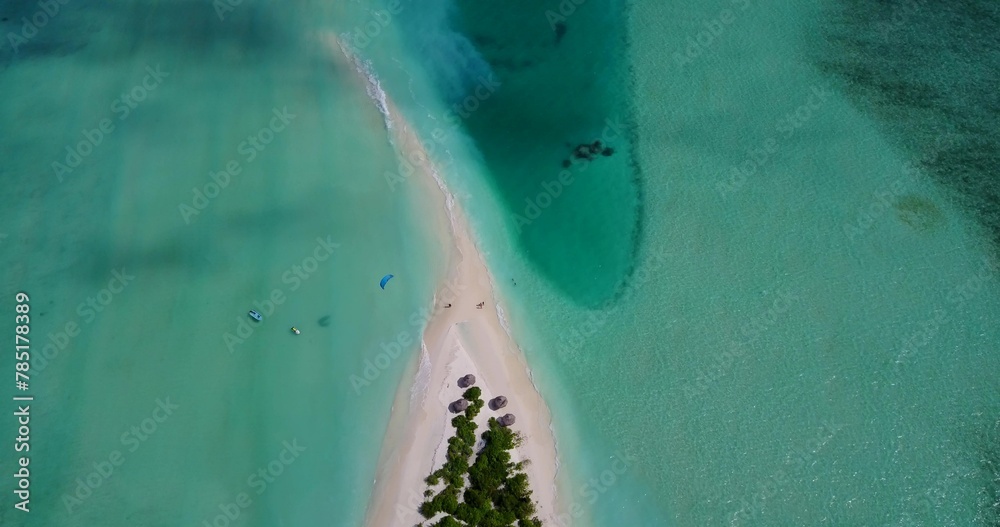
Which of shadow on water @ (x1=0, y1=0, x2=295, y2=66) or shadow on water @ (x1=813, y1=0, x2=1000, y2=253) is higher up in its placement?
shadow on water @ (x1=0, y1=0, x2=295, y2=66)

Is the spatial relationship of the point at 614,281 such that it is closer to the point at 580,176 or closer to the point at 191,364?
the point at 580,176

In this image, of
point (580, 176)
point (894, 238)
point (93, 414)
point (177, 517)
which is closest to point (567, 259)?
point (580, 176)

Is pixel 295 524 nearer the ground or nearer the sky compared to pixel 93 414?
nearer the ground

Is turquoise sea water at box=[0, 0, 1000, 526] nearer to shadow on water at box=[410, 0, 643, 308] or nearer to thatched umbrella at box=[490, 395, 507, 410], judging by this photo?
shadow on water at box=[410, 0, 643, 308]

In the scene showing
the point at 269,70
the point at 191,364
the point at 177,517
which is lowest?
the point at 177,517

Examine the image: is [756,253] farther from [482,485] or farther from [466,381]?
[482,485]

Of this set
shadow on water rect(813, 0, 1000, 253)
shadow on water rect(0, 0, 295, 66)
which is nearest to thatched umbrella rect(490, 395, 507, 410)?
shadow on water rect(813, 0, 1000, 253)

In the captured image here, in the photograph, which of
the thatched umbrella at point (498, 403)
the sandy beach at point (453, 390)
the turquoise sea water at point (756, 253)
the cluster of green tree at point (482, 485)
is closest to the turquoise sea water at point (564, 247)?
the turquoise sea water at point (756, 253)

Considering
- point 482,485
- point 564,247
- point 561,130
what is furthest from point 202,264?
point 561,130
